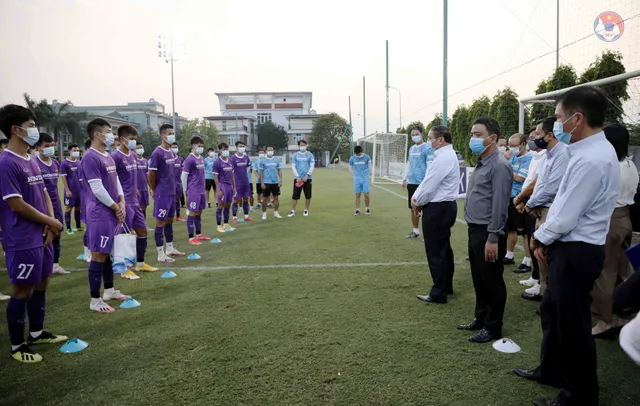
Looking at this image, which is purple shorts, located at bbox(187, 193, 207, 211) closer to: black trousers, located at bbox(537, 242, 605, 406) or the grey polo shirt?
the grey polo shirt

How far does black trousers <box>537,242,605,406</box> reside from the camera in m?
2.45

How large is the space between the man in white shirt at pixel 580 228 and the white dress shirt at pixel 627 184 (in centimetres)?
175

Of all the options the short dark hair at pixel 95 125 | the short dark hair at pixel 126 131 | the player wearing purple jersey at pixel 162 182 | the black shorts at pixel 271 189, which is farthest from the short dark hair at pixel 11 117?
the black shorts at pixel 271 189

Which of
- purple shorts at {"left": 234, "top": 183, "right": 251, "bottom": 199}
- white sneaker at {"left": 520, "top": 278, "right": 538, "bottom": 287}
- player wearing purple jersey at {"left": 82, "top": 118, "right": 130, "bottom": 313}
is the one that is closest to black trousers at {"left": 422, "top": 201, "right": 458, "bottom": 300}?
white sneaker at {"left": 520, "top": 278, "right": 538, "bottom": 287}

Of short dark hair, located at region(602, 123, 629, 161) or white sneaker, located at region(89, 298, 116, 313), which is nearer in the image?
short dark hair, located at region(602, 123, 629, 161)

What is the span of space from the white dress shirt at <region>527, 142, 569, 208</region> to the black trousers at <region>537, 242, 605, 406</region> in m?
1.48

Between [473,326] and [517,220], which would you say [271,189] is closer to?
[517,220]

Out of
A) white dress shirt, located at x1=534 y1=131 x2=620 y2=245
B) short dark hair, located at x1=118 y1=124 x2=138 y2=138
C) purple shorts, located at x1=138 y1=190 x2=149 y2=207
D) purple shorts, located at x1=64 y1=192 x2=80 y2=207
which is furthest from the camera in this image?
purple shorts, located at x1=64 y1=192 x2=80 y2=207

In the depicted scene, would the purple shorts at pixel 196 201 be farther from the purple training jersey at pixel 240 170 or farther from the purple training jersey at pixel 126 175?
the purple training jersey at pixel 240 170

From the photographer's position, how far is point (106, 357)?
356cm

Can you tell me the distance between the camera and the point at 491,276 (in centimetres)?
376

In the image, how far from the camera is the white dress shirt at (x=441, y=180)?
4613 millimetres

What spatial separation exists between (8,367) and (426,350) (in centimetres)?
361

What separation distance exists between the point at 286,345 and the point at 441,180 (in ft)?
8.19
